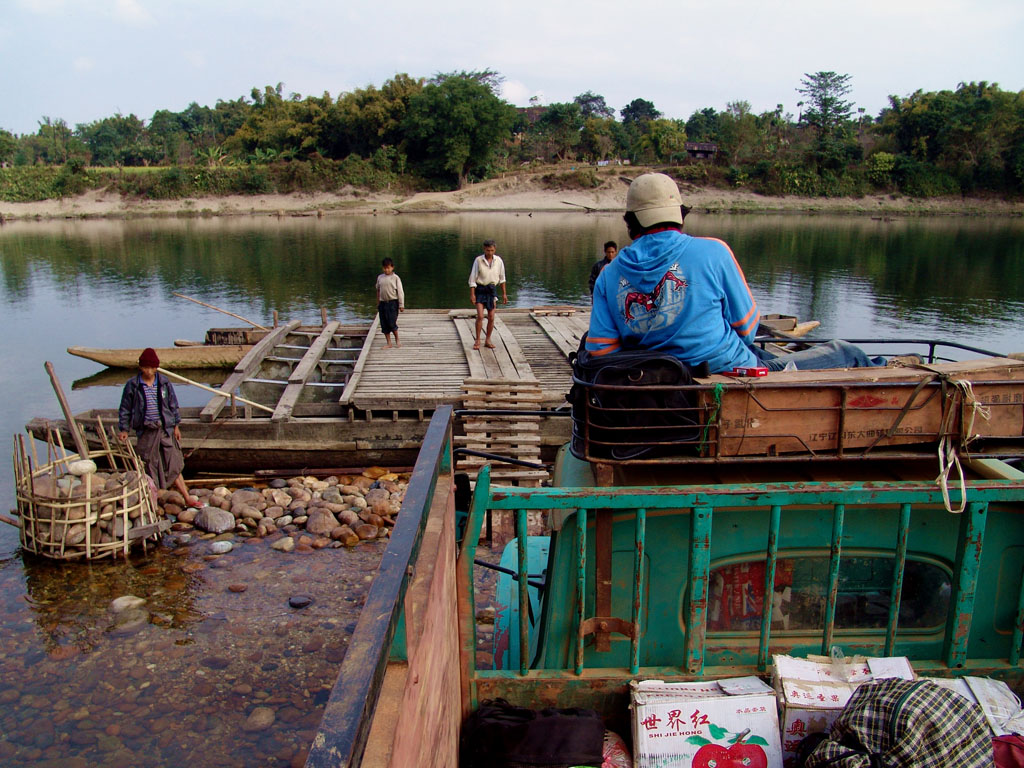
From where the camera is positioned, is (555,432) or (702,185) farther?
(702,185)

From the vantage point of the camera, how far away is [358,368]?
12.7 meters

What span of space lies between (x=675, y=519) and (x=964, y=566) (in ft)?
3.78

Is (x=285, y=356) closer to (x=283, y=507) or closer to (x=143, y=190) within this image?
(x=283, y=507)

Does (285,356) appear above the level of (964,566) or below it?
below

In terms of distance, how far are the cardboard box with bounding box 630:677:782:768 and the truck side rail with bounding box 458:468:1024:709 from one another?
0.19 metres

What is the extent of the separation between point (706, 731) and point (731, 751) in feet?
0.37

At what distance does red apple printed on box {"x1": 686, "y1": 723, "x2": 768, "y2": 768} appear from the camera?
2.91m

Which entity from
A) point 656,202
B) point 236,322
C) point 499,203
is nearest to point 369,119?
point 499,203

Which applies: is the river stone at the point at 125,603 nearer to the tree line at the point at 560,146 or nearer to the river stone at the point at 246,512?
the river stone at the point at 246,512

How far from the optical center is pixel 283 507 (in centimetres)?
1015

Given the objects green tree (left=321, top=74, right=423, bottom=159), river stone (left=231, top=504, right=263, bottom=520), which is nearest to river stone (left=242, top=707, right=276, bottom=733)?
river stone (left=231, top=504, right=263, bottom=520)

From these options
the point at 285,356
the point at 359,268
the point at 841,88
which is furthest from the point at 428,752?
the point at 841,88

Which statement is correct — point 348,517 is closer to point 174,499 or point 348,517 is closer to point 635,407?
point 174,499

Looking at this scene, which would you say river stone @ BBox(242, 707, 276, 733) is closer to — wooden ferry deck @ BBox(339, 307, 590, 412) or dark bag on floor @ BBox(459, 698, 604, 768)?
dark bag on floor @ BBox(459, 698, 604, 768)
